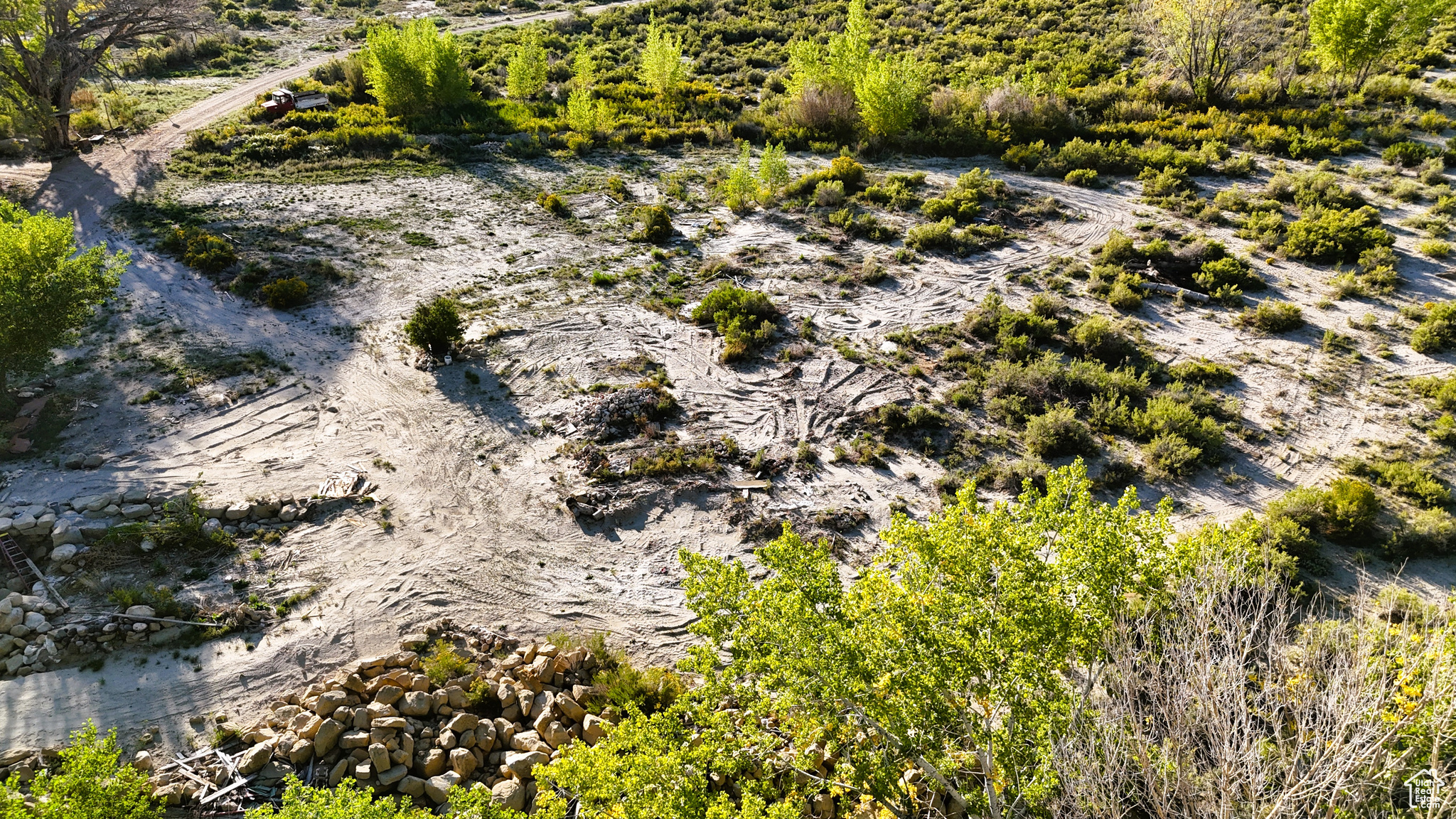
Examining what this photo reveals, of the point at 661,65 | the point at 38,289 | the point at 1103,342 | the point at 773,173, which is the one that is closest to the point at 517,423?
the point at 38,289

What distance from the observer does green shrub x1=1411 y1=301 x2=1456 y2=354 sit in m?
15.9

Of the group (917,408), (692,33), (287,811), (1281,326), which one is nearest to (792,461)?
(917,408)

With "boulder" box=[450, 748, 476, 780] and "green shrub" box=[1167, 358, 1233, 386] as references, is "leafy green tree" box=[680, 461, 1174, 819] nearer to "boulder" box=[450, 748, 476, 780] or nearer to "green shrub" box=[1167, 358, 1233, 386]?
"boulder" box=[450, 748, 476, 780]

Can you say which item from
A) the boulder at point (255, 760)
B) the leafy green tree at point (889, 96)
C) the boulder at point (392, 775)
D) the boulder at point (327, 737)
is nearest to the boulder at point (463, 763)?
the boulder at point (392, 775)

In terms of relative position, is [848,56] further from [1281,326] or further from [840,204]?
[1281,326]

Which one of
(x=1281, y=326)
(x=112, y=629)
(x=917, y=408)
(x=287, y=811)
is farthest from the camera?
(x=1281, y=326)

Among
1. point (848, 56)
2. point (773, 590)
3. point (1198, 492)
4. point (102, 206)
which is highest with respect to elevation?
point (848, 56)

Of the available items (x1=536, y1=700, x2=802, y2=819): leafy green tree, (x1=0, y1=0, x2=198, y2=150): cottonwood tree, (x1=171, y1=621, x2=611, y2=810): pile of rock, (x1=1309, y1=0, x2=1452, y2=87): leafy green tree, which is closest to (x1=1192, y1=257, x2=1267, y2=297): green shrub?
(x1=1309, y1=0, x2=1452, y2=87): leafy green tree

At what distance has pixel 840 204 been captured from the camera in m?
25.1

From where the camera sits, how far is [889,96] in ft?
93.0

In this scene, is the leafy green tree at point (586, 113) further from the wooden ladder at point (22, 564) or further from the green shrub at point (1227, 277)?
the wooden ladder at point (22, 564)

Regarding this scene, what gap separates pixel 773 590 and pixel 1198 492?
9920 mm

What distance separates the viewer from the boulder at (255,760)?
8656mm

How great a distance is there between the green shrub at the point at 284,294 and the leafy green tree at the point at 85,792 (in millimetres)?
14036
